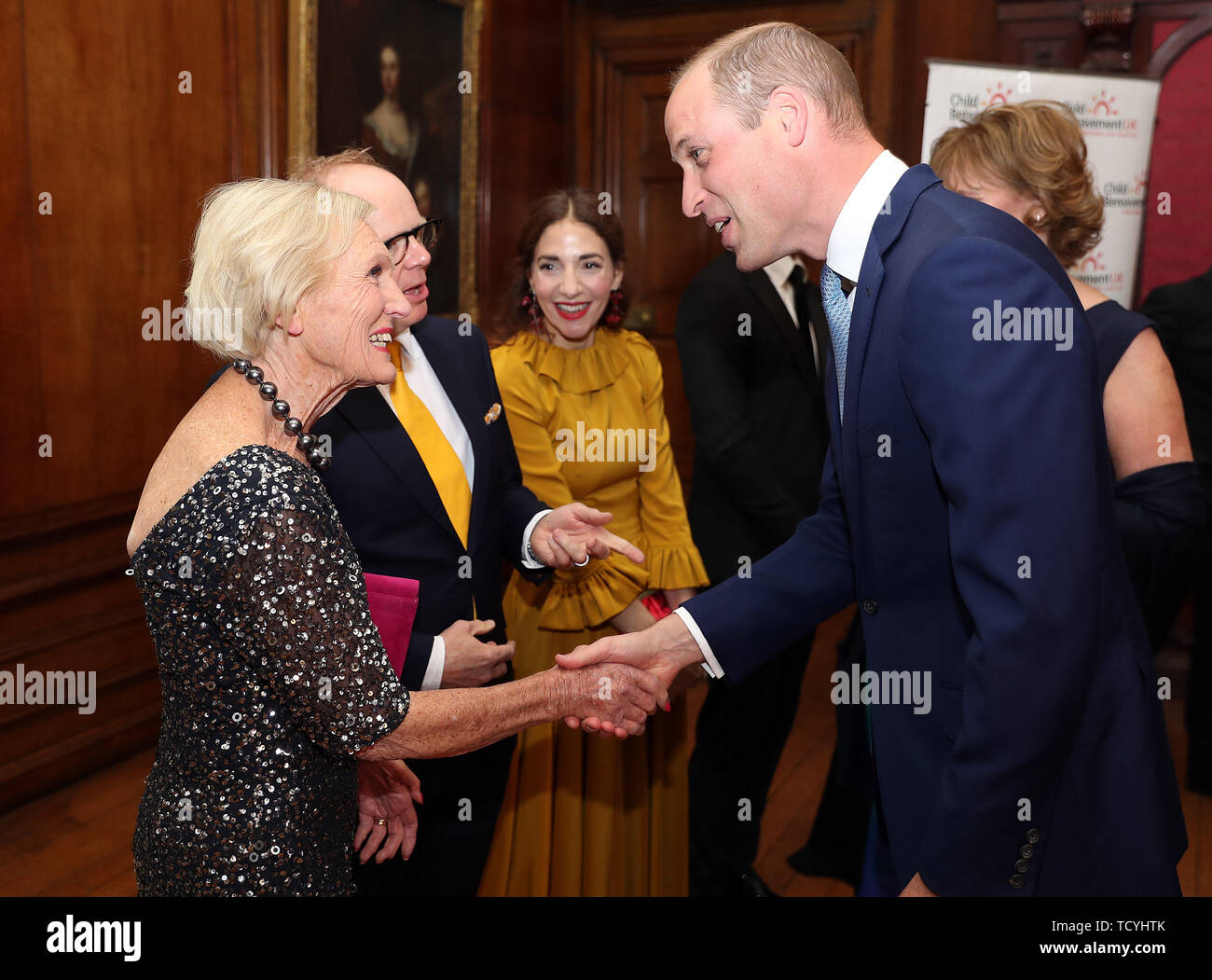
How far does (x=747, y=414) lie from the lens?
3.28 m

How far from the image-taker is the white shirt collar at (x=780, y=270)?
134 inches

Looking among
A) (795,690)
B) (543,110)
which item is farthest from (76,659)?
(543,110)

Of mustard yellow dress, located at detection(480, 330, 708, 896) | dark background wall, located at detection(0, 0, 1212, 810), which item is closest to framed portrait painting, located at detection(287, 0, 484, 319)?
dark background wall, located at detection(0, 0, 1212, 810)

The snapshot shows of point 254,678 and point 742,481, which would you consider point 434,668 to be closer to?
point 254,678

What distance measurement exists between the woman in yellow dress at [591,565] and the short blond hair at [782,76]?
1336mm

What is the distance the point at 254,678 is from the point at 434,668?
2.03ft

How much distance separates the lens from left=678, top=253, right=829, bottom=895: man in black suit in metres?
3.18

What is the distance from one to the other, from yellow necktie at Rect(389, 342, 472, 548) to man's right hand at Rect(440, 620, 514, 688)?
0.65 ft

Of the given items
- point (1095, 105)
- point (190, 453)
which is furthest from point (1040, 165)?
point (1095, 105)

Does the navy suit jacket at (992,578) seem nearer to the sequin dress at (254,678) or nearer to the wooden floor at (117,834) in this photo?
the sequin dress at (254,678)

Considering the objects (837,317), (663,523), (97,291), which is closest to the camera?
(837,317)

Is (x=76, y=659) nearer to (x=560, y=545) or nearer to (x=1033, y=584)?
(x=560, y=545)
